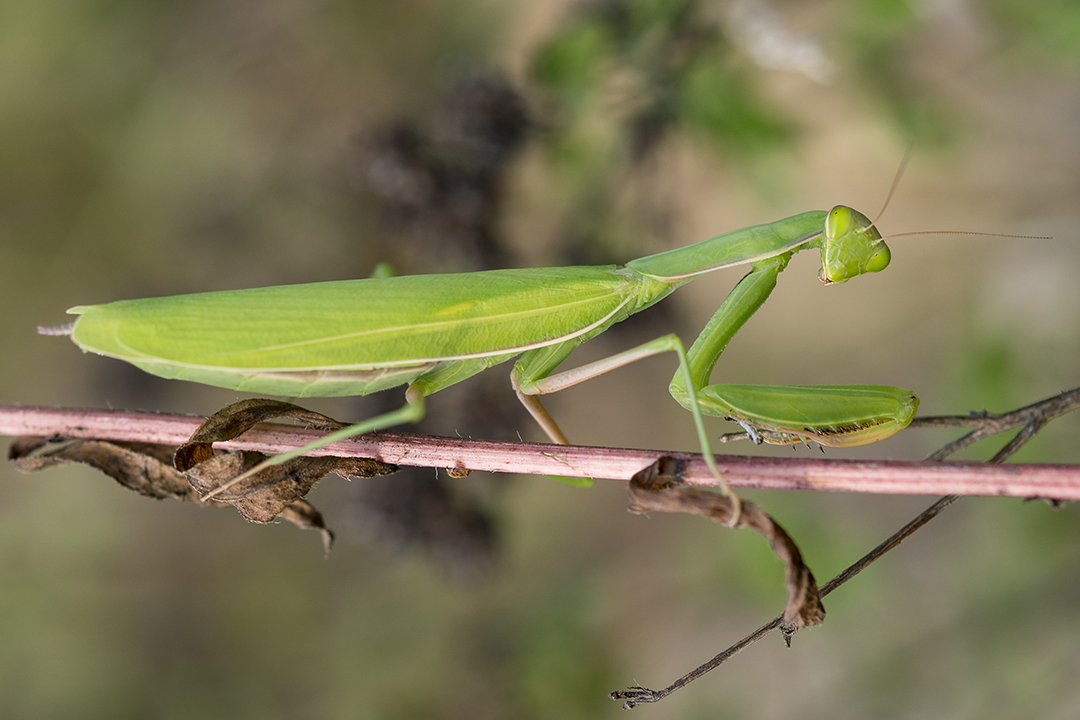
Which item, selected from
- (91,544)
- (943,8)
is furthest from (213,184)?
(943,8)

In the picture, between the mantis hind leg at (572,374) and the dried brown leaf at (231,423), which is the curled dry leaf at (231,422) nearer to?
the dried brown leaf at (231,423)

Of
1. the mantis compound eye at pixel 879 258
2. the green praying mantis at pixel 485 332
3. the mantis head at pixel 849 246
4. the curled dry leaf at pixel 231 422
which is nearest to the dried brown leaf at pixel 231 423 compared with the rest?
the curled dry leaf at pixel 231 422

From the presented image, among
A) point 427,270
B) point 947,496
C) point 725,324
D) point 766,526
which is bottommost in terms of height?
point 766,526

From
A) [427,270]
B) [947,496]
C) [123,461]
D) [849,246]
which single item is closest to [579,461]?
[947,496]

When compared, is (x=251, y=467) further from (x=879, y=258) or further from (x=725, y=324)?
(x=879, y=258)

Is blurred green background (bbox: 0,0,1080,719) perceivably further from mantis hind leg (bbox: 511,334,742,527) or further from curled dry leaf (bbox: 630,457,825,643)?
curled dry leaf (bbox: 630,457,825,643)

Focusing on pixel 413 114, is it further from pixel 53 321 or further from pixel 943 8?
pixel 53 321
